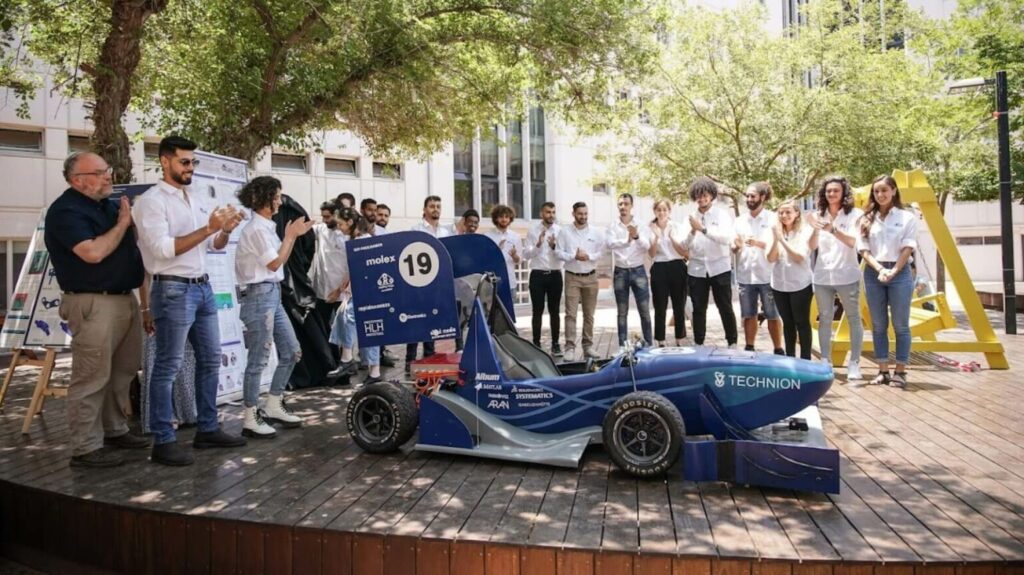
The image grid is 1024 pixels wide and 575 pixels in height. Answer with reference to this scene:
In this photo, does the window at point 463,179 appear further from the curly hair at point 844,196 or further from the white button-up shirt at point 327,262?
the curly hair at point 844,196

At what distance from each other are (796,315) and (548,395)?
351 centimetres

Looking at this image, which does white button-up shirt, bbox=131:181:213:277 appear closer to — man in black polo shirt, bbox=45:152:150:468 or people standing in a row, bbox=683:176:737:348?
man in black polo shirt, bbox=45:152:150:468

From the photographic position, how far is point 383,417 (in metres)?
4.77

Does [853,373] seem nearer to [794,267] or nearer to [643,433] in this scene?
[794,267]

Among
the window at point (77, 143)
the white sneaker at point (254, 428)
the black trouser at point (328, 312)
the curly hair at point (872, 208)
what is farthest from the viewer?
the window at point (77, 143)

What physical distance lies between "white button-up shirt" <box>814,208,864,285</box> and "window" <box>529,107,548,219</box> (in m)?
19.7

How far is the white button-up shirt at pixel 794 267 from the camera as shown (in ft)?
22.3

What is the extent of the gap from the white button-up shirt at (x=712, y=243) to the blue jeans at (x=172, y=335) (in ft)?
15.6

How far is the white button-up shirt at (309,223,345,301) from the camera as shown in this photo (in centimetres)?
736

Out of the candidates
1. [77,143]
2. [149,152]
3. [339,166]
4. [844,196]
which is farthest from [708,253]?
[339,166]

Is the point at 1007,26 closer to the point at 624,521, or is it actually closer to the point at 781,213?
the point at 781,213

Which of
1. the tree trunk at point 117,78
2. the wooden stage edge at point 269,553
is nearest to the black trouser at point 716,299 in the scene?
the wooden stage edge at point 269,553

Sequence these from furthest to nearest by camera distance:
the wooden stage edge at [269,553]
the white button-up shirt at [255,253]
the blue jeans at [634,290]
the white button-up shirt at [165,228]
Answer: the blue jeans at [634,290]
the white button-up shirt at [255,253]
the white button-up shirt at [165,228]
the wooden stage edge at [269,553]

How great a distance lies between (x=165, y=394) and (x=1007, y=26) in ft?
46.6
